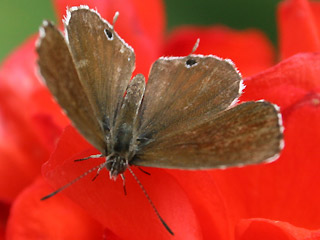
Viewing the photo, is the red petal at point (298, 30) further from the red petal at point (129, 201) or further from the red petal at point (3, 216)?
the red petal at point (3, 216)

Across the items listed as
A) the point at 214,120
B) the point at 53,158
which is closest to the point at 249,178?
the point at 214,120

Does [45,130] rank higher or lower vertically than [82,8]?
lower

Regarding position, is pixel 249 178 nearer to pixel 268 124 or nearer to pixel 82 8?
pixel 268 124

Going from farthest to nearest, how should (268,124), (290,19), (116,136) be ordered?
(290,19)
(116,136)
(268,124)

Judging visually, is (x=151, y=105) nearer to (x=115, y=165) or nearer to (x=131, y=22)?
(x=115, y=165)

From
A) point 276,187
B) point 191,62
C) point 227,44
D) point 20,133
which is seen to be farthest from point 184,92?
point 227,44

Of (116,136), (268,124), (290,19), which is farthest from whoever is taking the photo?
(290,19)
